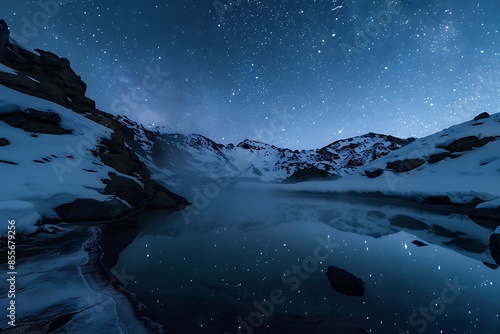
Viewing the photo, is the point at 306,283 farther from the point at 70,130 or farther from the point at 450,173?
the point at 450,173

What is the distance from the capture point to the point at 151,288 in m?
6.92

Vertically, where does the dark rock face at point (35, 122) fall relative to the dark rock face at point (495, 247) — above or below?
above

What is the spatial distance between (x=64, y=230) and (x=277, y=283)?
36.4 ft

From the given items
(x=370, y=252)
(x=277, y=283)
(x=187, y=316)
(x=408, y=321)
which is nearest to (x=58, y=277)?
(x=187, y=316)

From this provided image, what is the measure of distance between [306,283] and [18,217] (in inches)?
486

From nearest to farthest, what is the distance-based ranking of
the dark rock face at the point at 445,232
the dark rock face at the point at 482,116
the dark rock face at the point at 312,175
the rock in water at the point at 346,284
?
the rock in water at the point at 346,284 < the dark rock face at the point at 445,232 < the dark rock face at the point at 482,116 < the dark rock face at the point at 312,175

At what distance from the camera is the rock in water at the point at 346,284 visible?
7.39m

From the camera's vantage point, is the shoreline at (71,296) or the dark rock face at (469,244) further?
the dark rock face at (469,244)

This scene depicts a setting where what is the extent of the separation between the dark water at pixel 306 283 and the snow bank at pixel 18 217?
4299 millimetres

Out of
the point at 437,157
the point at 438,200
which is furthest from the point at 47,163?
the point at 437,157

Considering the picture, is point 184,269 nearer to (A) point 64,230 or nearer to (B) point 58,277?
(B) point 58,277

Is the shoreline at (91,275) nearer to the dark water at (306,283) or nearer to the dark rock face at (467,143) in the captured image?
the dark water at (306,283)

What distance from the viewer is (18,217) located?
907 cm

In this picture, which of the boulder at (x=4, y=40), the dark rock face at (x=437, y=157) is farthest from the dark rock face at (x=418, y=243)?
the dark rock face at (x=437, y=157)
